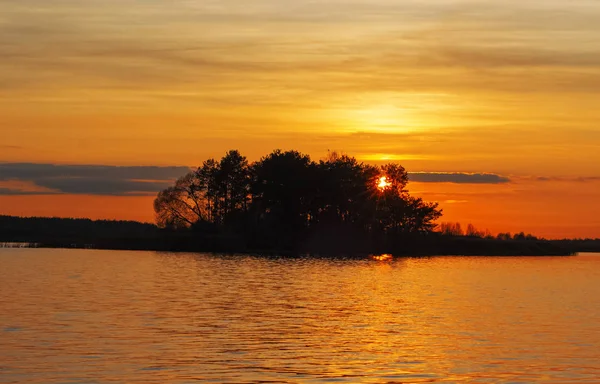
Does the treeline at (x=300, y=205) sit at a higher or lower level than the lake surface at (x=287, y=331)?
higher

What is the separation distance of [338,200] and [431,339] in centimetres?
11146

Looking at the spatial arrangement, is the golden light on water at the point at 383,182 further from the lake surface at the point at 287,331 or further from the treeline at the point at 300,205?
the lake surface at the point at 287,331

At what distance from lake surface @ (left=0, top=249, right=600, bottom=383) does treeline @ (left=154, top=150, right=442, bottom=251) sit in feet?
241

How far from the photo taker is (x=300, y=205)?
488 feet

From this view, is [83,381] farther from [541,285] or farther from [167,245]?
[167,245]

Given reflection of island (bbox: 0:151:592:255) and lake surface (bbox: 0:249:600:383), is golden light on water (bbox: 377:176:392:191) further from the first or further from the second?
lake surface (bbox: 0:249:600:383)

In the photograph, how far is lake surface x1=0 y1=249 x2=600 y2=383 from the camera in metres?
30.0

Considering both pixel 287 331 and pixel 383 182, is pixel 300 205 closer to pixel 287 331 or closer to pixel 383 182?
pixel 383 182

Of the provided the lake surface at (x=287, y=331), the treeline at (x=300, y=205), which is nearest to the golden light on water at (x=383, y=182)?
the treeline at (x=300, y=205)

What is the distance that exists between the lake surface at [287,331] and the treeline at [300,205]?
7341 cm

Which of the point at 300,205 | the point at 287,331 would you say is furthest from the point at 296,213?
the point at 287,331

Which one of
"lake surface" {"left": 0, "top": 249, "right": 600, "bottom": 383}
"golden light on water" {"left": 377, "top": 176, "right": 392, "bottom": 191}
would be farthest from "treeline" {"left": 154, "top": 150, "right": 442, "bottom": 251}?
"lake surface" {"left": 0, "top": 249, "right": 600, "bottom": 383}

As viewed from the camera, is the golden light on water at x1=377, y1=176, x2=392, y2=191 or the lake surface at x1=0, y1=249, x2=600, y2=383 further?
the golden light on water at x1=377, y1=176, x2=392, y2=191

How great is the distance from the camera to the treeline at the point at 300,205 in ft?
485
